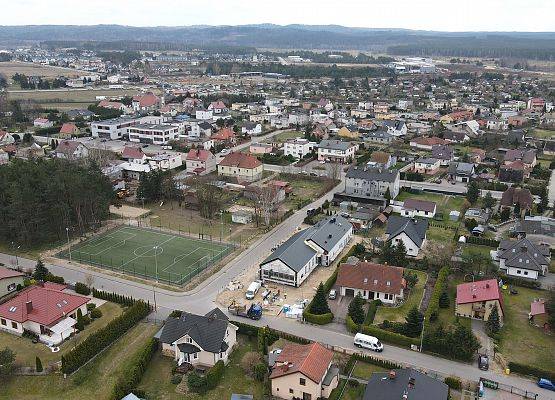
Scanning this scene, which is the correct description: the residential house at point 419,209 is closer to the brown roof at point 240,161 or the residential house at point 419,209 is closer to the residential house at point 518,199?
the residential house at point 518,199

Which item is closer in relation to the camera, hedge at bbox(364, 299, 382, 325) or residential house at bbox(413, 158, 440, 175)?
hedge at bbox(364, 299, 382, 325)

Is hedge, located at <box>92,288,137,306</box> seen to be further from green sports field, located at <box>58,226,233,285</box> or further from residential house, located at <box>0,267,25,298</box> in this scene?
residential house, located at <box>0,267,25,298</box>

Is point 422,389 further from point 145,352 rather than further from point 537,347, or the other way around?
point 145,352

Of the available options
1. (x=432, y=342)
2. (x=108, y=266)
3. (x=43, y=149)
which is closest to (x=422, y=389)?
(x=432, y=342)

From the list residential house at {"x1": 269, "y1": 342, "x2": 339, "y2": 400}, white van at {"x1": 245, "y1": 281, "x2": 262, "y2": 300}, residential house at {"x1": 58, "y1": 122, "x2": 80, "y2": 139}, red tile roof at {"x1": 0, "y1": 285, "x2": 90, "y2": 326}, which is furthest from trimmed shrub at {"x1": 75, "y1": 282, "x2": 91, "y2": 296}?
residential house at {"x1": 58, "y1": 122, "x2": 80, "y2": 139}

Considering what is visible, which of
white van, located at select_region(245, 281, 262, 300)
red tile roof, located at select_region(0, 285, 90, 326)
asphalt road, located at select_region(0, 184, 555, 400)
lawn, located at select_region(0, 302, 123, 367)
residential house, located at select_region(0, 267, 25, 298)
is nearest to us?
asphalt road, located at select_region(0, 184, 555, 400)

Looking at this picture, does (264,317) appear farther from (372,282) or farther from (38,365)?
(38,365)

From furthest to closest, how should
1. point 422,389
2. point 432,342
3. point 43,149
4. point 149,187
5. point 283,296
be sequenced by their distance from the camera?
point 43,149 < point 149,187 < point 283,296 < point 432,342 < point 422,389
